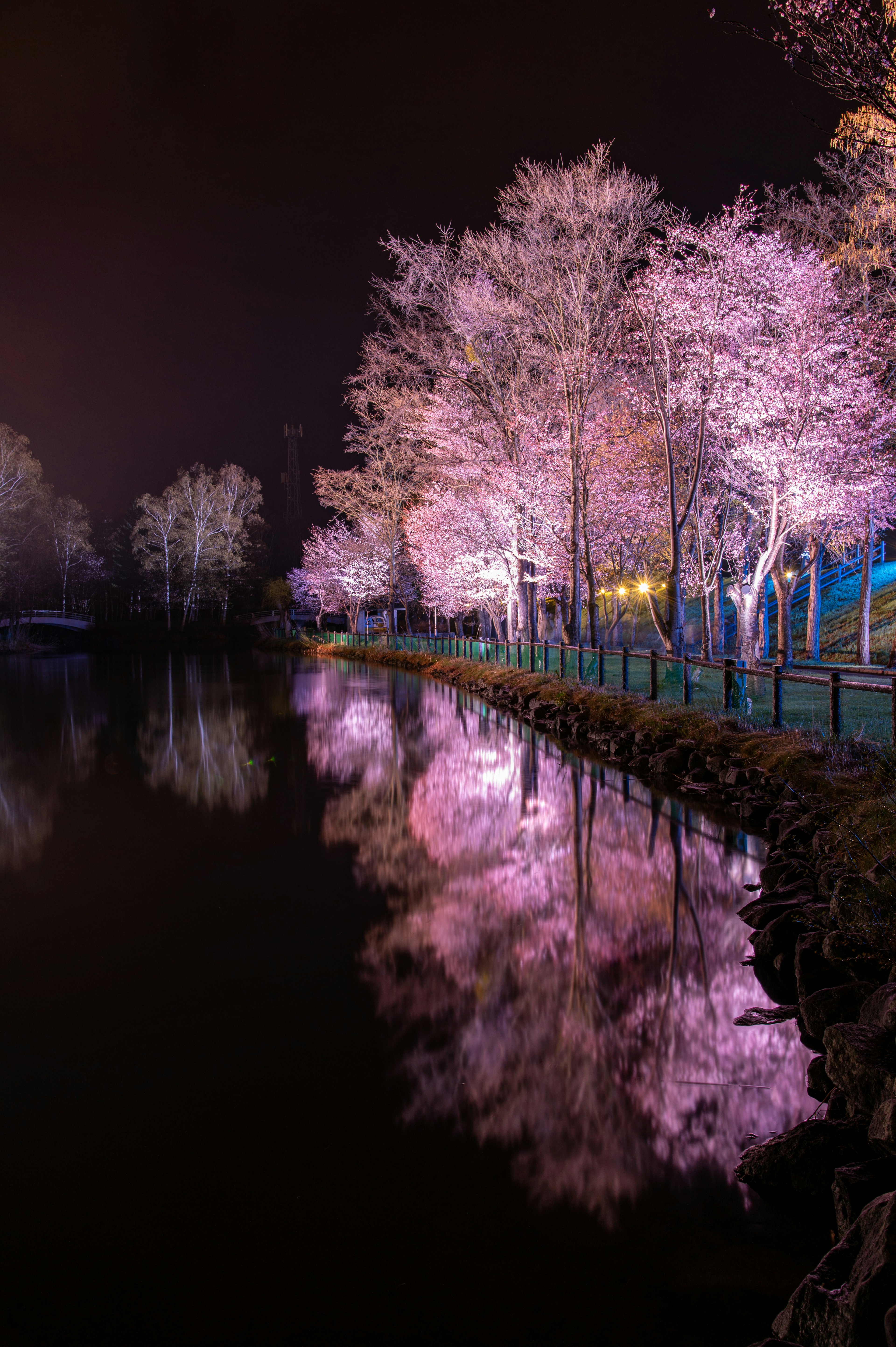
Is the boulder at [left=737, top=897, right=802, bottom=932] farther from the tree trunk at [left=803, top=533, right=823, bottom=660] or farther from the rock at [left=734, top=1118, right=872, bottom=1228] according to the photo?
the tree trunk at [left=803, top=533, right=823, bottom=660]

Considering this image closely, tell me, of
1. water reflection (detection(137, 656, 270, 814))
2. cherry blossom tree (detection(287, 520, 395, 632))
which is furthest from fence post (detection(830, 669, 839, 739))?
cherry blossom tree (detection(287, 520, 395, 632))

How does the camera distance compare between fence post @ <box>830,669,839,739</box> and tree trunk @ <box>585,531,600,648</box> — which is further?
tree trunk @ <box>585,531,600,648</box>

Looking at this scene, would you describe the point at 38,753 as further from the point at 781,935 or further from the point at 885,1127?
the point at 885,1127

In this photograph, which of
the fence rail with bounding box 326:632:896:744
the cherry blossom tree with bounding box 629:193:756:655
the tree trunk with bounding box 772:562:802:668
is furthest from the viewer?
the tree trunk with bounding box 772:562:802:668

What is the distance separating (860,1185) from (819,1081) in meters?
1.22

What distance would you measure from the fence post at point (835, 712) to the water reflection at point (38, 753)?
29.4ft

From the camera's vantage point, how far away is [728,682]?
13.8 m

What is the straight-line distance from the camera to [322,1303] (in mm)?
2980

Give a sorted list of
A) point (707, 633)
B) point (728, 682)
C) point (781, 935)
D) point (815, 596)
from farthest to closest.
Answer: point (815, 596), point (707, 633), point (728, 682), point (781, 935)

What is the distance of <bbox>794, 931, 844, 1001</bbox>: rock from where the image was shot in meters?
5.21

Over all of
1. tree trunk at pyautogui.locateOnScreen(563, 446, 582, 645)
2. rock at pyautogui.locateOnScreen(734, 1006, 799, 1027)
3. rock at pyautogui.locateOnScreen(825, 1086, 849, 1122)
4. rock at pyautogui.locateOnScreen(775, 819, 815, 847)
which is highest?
tree trunk at pyautogui.locateOnScreen(563, 446, 582, 645)

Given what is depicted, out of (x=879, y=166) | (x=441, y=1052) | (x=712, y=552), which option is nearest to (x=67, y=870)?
(x=441, y=1052)

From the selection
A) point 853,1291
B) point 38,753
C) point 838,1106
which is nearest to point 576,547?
point 38,753

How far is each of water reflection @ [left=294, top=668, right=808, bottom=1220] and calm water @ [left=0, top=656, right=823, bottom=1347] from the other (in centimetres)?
2
